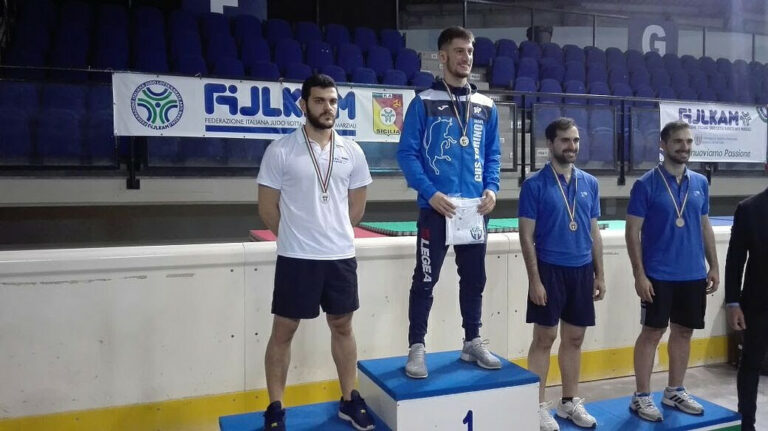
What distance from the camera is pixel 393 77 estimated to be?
830cm

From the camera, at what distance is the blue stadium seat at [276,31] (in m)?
8.90

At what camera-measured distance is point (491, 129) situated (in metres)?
3.03

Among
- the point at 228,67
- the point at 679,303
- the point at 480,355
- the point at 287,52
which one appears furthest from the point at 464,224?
the point at 287,52

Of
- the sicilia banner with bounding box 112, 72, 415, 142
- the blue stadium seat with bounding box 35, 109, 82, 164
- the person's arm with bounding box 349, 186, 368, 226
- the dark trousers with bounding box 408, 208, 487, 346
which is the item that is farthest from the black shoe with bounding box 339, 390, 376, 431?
the blue stadium seat with bounding box 35, 109, 82, 164

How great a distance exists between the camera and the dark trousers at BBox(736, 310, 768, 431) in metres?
3.12

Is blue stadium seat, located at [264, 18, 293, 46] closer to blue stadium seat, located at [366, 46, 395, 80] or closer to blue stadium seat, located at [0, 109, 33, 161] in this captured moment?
blue stadium seat, located at [366, 46, 395, 80]

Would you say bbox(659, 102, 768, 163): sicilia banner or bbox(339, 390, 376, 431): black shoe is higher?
bbox(659, 102, 768, 163): sicilia banner

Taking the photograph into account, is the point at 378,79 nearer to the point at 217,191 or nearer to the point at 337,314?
the point at 217,191

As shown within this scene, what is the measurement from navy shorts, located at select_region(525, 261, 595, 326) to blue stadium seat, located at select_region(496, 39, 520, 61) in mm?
8270

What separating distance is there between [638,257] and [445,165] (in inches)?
49.9

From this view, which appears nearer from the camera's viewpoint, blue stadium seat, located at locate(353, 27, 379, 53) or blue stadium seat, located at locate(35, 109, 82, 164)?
blue stadium seat, located at locate(35, 109, 82, 164)

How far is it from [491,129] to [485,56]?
8033 mm

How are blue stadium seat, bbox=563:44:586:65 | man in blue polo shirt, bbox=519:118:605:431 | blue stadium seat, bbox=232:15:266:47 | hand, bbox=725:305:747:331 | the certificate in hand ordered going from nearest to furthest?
1. the certificate in hand
2. man in blue polo shirt, bbox=519:118:605:431
3. hand, bbox=725:305:747:331
4. blue stadium seat, bbox=232:15:266:47
5. blue stadium seat, bbox=563:44:586:65

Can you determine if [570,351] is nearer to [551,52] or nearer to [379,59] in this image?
[379,59]
